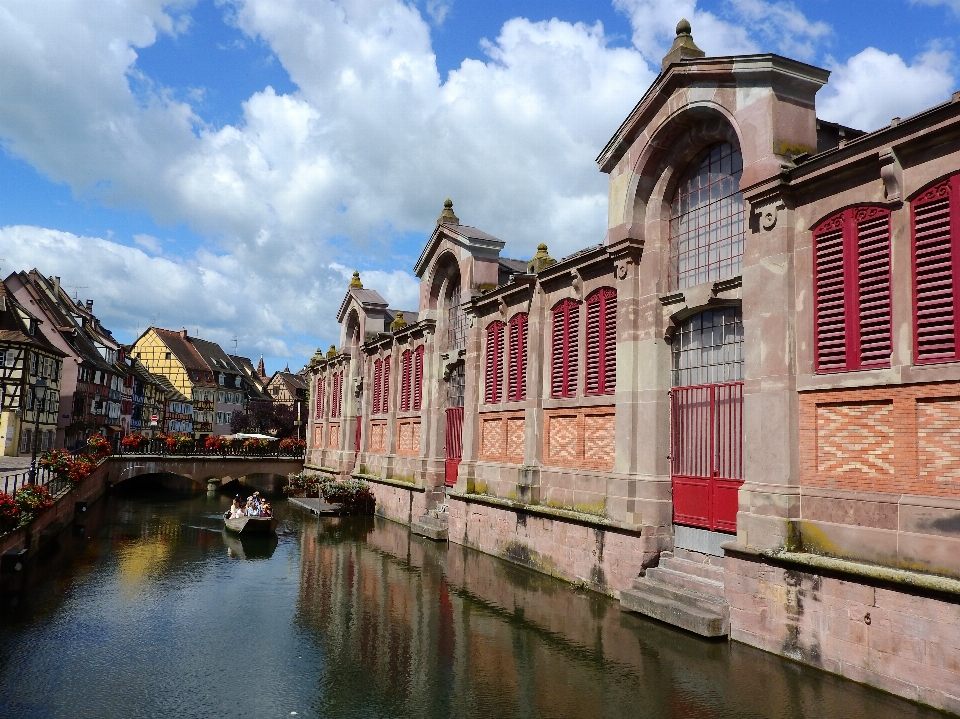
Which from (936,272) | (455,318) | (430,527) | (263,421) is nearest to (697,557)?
(936,272)

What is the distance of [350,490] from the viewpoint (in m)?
33.7

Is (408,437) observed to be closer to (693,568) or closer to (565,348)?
(565,348)

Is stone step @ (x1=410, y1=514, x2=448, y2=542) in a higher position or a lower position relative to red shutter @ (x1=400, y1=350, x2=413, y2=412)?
lower

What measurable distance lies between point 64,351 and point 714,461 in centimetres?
5333

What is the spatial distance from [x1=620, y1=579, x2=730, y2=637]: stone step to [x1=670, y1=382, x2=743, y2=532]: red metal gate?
61.9 inches

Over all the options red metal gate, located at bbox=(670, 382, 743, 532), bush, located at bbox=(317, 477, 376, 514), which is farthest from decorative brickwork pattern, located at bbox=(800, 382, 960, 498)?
bush, located at bbox=(317, 477, 376, 514)

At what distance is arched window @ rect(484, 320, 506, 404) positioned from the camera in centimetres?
2342

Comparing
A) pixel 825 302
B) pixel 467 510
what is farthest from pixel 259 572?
pixel 825 302

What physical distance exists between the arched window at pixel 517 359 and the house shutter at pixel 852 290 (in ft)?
34.7

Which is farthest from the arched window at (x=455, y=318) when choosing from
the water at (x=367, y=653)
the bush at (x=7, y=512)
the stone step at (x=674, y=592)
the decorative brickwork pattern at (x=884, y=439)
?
the decorative brickwork pattern at (x=884, y=439)

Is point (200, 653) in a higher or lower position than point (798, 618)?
lower

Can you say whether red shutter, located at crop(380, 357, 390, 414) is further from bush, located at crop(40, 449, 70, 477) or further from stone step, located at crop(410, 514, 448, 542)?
bush, located at crop(40, 449, 70, 477)

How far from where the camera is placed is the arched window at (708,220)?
14656 mm

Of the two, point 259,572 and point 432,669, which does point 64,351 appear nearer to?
point 259,572
